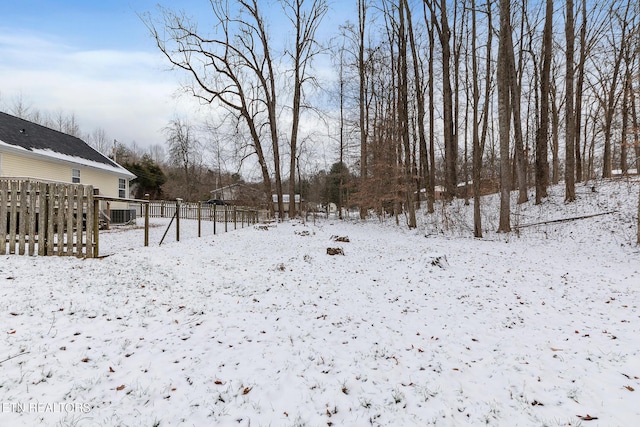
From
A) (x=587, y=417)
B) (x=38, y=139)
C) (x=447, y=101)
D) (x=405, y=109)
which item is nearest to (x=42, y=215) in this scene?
(x=587, y=417)

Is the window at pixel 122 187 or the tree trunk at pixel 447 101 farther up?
the tree trunk at pixel 447 101

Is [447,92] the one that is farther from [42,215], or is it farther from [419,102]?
[42,215]

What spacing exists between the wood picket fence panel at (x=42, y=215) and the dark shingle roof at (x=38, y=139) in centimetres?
1174

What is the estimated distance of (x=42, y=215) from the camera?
16.0ft

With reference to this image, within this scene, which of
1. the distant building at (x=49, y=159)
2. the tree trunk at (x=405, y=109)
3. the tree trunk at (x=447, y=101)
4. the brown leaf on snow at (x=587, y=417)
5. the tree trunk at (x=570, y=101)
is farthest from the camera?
the tree trunk at (x=405, y=109)

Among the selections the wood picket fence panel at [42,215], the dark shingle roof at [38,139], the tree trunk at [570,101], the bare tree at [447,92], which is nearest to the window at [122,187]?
the dark shingle roof at [38,139]

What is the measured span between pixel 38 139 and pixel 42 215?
1531 centimetres

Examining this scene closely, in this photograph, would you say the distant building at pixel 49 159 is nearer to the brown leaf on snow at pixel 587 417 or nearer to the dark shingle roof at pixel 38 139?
the dark shingle roof at pixel 38 139

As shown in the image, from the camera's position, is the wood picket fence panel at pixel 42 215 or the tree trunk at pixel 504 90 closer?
the wood picket fence panel at pixel 42 215

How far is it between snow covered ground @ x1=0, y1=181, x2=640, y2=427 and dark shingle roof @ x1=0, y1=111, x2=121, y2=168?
13803 mm

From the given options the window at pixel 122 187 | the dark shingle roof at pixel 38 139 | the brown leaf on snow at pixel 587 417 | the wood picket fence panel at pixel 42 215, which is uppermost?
the dark shingle roof at pixel 38 139

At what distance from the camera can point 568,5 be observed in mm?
11836

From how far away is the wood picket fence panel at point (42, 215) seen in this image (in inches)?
191

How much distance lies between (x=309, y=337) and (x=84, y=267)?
4030 mm
